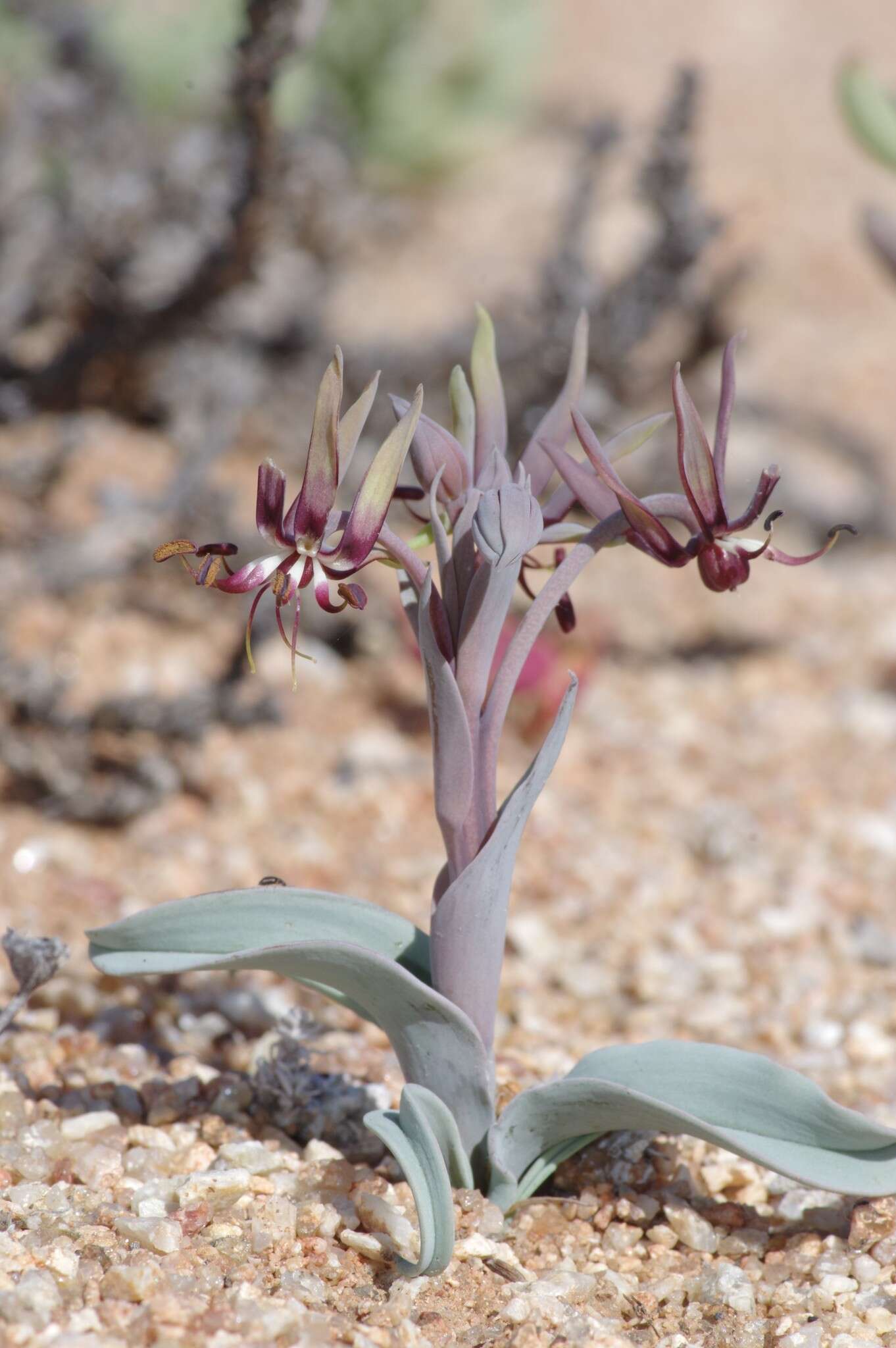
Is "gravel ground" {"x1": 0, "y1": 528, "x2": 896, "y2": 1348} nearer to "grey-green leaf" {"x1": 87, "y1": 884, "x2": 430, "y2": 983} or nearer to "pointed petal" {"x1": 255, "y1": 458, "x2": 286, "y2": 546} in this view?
"grey-green leaf" {"x1": 87, "y1": 884, "x2": 430, "y2": 983}

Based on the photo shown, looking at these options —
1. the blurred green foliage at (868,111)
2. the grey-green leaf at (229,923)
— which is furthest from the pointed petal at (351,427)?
the blurred green foliage at (868,111)

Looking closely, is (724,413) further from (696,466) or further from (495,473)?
(495,473)

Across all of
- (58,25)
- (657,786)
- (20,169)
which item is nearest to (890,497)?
(657,786)

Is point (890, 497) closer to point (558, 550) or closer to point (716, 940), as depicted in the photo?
point (716, 940)

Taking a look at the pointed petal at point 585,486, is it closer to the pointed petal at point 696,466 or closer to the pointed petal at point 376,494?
the pointed petal at point 696,466

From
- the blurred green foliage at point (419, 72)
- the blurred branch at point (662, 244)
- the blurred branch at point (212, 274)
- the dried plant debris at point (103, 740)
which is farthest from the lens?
the blurred green foliage at point (419, 72)

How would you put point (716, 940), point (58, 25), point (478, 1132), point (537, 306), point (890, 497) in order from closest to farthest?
point (478, 1132) < point (716, 940) < point (537, 306) < point (890, 497) < point (58, 25)

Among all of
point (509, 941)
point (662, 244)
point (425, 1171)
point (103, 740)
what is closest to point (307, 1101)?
point (425, 1171)
